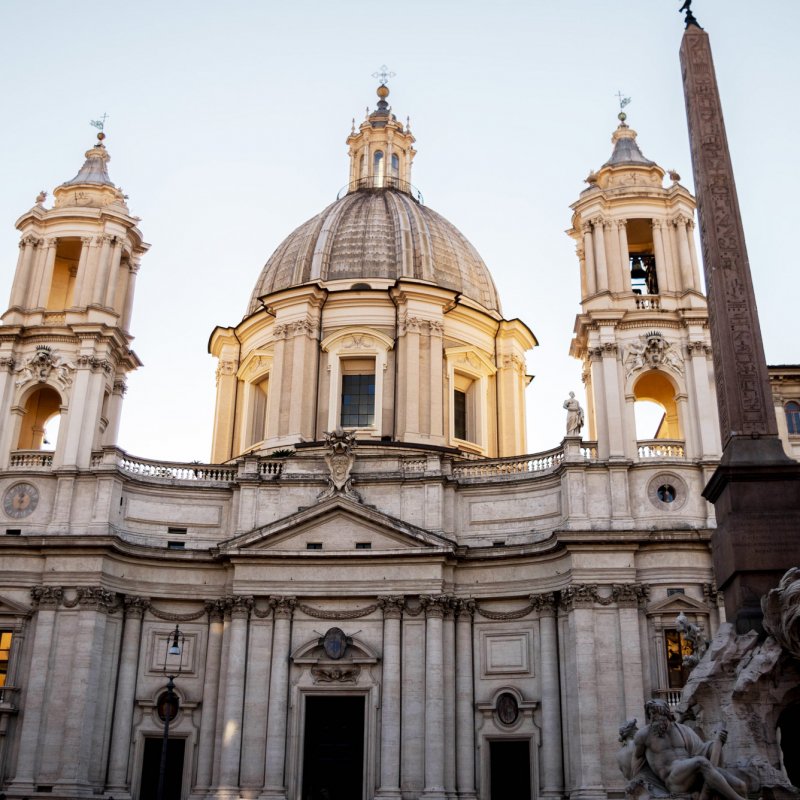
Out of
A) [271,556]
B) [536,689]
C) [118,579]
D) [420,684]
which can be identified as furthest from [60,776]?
[536,689]

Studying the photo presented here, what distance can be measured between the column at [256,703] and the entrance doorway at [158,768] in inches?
105

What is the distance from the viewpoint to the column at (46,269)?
1532 inches

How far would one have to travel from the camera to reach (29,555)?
112 feet

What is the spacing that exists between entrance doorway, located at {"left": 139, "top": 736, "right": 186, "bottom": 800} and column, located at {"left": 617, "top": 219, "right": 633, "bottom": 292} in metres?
22.2

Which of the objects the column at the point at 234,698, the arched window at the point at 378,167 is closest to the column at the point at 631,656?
the column at the point at 234,698

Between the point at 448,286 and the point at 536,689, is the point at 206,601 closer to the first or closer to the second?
the point at 536,689

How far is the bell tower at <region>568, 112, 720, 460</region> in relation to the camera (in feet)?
114

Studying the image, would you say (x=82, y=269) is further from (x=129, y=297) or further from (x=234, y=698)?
(x=234, y=698)

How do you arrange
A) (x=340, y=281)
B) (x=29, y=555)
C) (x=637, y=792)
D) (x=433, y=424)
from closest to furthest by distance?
(x=637, y=792) < (x=29, y=555) < (x=433, y=424) < (x=340, y=281)

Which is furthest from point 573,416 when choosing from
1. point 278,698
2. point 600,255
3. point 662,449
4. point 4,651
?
point 4,651

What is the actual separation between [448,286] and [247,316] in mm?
8979

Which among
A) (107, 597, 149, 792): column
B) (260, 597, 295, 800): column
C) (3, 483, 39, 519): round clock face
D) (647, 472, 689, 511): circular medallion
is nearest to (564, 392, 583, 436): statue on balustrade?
(647, 472, 689, 511): circular medallion

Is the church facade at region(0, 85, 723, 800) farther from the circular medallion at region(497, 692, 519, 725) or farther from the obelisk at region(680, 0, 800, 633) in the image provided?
the obelisk at region(680, 0, 800, 633)

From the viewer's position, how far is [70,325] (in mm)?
37531
